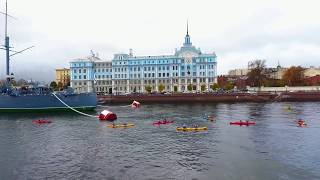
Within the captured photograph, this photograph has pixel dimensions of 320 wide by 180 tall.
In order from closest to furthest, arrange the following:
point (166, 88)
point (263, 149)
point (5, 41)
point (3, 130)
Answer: point (263, 149)
point (3, 130)
point (5, 41)
point (166, 88)

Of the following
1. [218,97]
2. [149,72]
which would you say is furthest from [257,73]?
[149,72]

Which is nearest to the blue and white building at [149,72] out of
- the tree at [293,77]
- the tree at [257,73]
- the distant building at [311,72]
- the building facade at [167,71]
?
the building facade at [167,71]

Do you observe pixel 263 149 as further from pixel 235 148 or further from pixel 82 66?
pixel 82 66

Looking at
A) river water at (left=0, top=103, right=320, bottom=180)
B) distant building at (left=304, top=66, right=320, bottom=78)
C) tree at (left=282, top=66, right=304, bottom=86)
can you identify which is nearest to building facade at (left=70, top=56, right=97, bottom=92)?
tree at (left=282, top=66, right=304, bottom=86)

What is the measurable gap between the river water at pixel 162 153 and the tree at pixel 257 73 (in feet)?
315

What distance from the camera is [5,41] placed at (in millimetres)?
85188

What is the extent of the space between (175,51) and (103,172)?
5659 inches

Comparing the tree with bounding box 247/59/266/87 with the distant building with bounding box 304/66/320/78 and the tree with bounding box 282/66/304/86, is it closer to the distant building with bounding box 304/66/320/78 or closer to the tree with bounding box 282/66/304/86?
the tree with bounding box 282/66/304/86

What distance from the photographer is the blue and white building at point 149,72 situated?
162625 mm

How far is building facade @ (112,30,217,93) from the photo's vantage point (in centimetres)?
16238

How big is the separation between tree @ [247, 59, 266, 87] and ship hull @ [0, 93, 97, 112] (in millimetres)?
82674

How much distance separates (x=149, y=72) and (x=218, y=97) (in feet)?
173

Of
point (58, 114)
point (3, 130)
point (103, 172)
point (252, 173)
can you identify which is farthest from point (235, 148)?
point (58, 114)

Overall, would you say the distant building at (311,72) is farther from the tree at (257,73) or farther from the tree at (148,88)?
the tree at (148,88)
